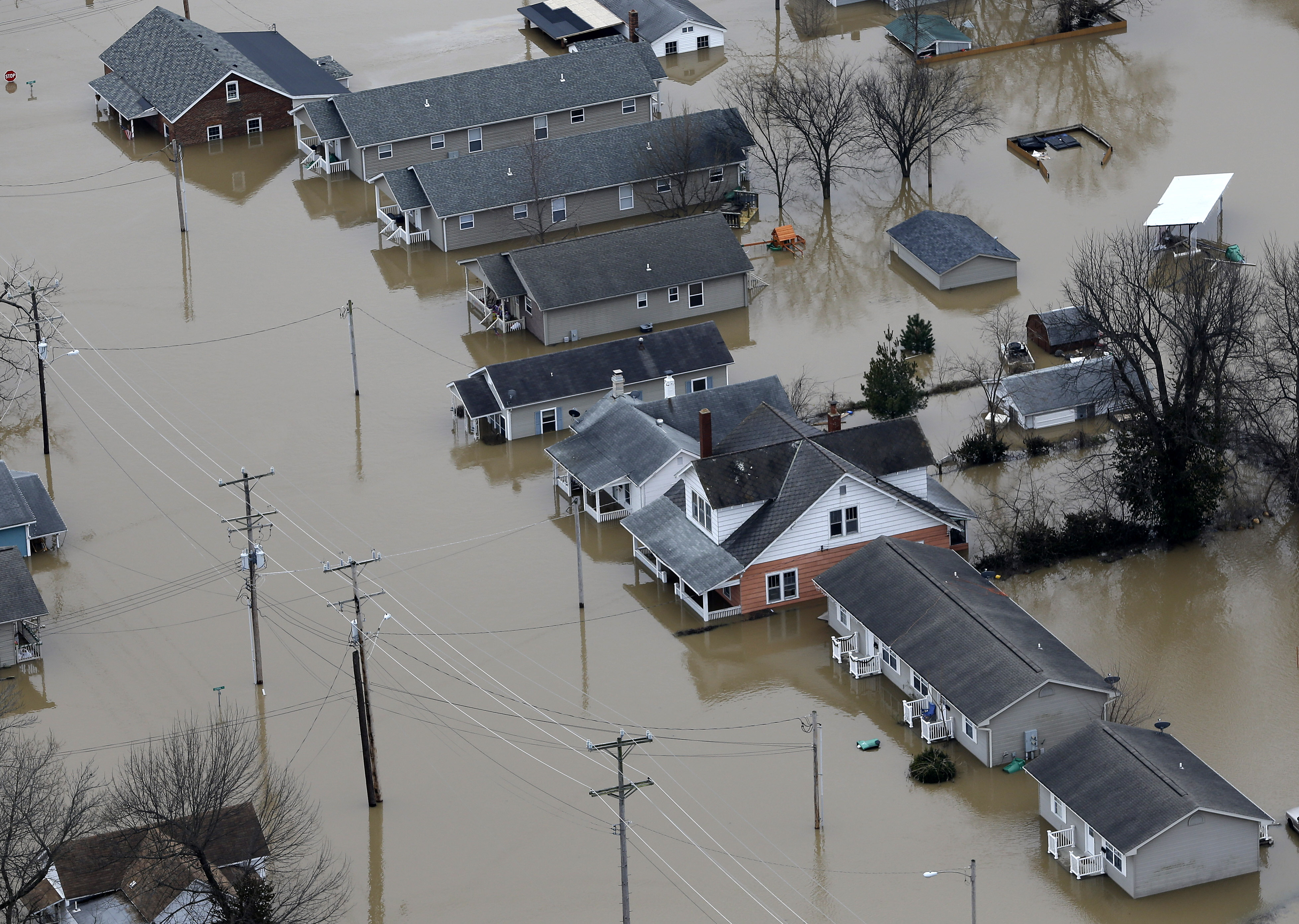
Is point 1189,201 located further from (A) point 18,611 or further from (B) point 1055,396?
(A) point 18,611

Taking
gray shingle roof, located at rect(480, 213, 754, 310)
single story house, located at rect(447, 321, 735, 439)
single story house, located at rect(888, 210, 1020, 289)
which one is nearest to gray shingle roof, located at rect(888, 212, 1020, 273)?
single story house, located at rect(888, 210, 1020, 289)

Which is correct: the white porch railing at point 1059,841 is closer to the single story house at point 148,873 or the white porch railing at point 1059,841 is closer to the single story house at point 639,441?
the single story house at point 148,873

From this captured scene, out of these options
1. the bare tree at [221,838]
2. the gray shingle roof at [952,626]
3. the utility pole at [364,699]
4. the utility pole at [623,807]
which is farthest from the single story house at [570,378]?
the utility pole at [623,807]

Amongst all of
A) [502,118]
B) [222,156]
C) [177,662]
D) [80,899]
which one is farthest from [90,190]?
[80,899]

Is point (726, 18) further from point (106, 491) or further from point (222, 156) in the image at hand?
point (106, 491)

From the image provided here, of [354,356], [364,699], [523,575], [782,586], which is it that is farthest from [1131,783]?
[354,356]

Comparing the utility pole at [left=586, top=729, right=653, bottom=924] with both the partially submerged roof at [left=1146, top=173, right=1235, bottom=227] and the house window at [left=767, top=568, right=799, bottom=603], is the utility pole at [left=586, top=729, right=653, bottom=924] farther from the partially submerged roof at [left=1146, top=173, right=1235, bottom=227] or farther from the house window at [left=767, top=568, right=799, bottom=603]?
the partially submerged roof at [left=1146, top=173, right=1235, bottom=227]
